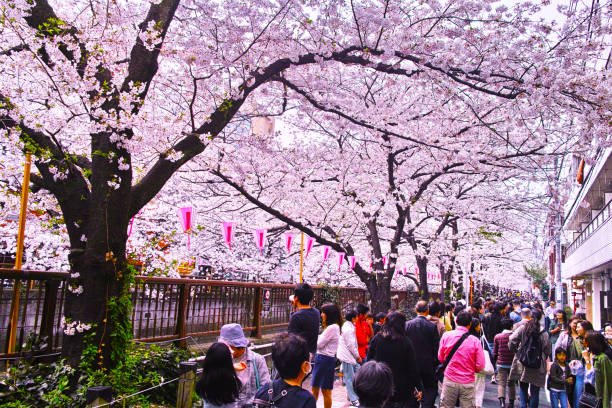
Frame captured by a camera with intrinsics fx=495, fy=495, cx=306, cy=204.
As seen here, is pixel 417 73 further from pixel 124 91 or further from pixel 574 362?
pixel 574 362

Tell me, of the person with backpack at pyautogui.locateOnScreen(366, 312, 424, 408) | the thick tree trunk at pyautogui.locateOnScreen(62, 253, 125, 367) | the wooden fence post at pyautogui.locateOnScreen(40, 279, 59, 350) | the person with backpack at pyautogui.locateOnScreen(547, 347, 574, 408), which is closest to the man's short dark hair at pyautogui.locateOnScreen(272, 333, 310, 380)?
the person with backpack at pyautogui.locateOnScreen(366, 312, 424, 408)

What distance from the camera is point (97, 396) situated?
4047 mm

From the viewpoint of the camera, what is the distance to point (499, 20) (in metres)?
7.11

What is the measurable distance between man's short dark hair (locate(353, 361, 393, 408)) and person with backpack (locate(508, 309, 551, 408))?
5686mm

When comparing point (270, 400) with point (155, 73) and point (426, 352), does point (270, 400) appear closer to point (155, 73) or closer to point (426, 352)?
point (426, 352)

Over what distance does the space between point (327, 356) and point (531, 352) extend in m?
3.33

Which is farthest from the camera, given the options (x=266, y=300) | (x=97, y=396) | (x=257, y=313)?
(x=266, y=300)

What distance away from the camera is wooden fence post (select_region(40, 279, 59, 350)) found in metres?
6.12

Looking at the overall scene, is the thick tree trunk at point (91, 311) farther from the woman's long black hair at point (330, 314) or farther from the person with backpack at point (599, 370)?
the person with backpack at point (599, 370)

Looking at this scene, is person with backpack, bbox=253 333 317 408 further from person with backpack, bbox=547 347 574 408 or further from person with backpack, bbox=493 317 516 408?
person with backpack, bbox=493 317 516 408

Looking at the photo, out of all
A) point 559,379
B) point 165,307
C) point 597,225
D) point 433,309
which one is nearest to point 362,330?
point 433,309

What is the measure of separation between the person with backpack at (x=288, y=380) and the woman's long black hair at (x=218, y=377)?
1.51 feet

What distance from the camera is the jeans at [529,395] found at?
790 cm

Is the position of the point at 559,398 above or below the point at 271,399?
below
